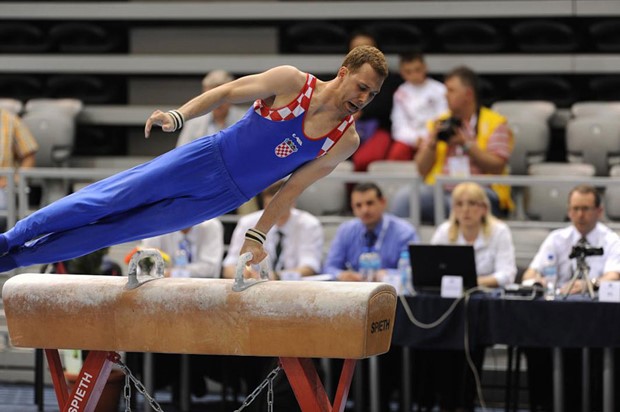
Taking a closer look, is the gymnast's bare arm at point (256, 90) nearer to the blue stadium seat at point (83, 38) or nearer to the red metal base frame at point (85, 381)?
the red metal base frame at point (85, 381)

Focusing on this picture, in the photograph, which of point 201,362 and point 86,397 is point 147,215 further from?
point 201,362

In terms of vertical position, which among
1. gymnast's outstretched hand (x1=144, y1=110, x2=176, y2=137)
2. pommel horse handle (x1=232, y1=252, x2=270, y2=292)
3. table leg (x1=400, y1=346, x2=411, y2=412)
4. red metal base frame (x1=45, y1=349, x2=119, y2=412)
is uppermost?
gymnast's outstretched hand (x1=144, y1=110, x2=176, y2=137)

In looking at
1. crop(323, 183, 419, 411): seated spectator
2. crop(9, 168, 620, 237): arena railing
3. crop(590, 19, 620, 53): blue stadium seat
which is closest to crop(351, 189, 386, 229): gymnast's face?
crop(323, 183, 419, 411): seated spectator

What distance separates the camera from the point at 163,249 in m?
8.33

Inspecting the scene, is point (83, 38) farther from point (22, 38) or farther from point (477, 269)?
point (477, 269)

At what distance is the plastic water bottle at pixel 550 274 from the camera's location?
729 centimetres

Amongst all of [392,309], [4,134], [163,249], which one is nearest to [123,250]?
[163,249]

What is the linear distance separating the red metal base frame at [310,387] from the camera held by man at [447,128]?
12.7 feet

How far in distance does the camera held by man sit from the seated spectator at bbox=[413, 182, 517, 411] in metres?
0.75

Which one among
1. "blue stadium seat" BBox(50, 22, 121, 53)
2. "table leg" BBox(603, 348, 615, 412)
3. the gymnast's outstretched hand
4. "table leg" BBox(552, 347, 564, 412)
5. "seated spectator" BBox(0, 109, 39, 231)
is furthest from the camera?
"blue stadium seat" BBox(50, 22, 121, 53)

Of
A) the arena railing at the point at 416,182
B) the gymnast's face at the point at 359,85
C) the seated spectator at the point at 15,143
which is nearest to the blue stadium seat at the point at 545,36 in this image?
the arena railing at the point at 416,182

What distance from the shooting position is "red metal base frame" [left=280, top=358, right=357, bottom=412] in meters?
4.92

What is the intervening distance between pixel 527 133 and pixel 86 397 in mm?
5640

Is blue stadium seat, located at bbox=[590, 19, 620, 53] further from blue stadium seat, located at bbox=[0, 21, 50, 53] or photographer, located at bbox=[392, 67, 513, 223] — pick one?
blue stadium seat, located at bbox=[0, 21, 50, 53]
